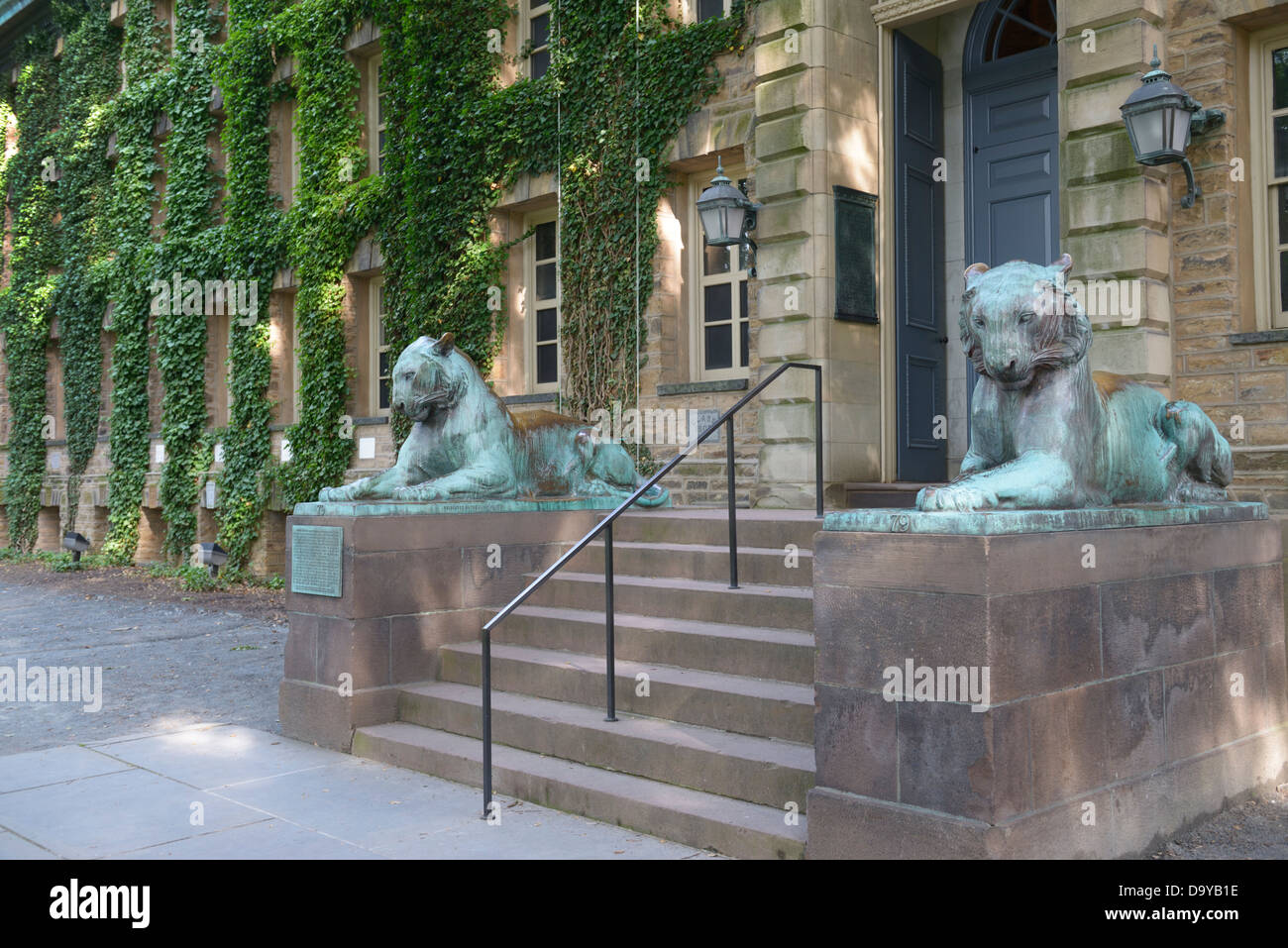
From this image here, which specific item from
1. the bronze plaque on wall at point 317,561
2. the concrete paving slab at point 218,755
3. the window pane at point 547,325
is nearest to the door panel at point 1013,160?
the window pane at point 547,325

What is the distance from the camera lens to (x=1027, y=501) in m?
4.68

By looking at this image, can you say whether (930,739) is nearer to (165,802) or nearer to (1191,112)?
(165,802)

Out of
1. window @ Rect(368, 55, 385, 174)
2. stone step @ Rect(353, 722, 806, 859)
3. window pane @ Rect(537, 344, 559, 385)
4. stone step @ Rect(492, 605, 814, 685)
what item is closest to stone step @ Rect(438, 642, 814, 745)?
stone step @ Rect(492, 605, 814, 685)

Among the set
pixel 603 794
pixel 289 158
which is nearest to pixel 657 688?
pixel 603 794

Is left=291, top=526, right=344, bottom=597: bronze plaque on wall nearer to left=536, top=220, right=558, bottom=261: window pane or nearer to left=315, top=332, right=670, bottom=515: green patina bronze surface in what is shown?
left=315, top=332, right=670, bottom=515: green patina bronze surface

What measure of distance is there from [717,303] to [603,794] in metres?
6.79

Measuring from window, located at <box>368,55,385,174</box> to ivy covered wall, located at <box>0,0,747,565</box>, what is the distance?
0.17 metres

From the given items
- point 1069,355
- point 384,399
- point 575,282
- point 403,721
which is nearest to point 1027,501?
point 1069,355

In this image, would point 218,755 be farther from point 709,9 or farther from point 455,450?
point 709,9

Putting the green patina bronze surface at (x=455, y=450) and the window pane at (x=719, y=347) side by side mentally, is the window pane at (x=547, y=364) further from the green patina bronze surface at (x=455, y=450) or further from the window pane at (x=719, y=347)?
the green patina bronze surface at (x=455, y=450)

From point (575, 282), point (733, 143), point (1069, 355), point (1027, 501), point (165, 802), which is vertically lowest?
point (165, 802)

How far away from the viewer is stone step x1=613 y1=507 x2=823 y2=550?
7469 mm

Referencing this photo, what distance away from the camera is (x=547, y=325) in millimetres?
13125

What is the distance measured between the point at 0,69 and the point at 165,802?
25003 mm
